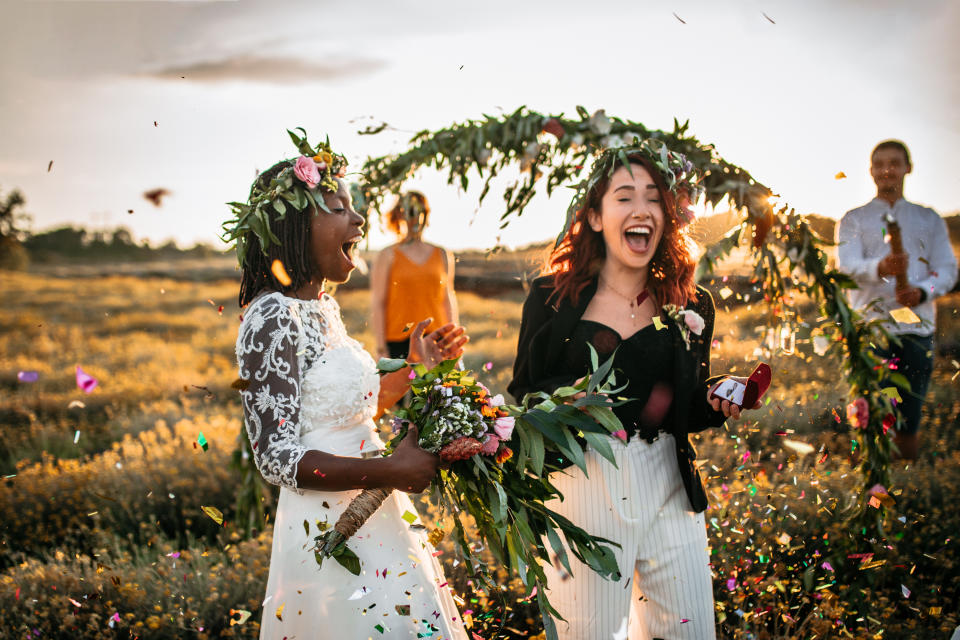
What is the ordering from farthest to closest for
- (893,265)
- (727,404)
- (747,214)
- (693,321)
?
1. (893,265)
2. (747,214)
3. (693,321)
4. (727,404)

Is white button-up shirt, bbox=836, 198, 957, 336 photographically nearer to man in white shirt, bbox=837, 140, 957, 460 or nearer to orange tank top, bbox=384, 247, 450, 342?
man in white shirt, bbox=837, 140, 957, 460

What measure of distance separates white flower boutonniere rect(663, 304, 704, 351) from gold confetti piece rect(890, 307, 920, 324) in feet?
7.41

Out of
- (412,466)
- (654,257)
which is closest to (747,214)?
(654,257)

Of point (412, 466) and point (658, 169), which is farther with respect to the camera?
point (658, 169)

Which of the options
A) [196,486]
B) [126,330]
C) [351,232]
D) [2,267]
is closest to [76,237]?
[2,267]

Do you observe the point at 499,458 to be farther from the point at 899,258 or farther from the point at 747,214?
the point at 899,258

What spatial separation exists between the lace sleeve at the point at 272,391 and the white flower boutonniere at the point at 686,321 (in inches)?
59.0

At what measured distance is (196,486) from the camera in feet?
19.4

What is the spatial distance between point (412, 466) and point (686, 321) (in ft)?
4.29

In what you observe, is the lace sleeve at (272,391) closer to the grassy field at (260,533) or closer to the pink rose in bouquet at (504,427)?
the pink rose in bouquet at (504,427)

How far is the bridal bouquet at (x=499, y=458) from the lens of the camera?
228 cm

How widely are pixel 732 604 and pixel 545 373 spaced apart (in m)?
2.01

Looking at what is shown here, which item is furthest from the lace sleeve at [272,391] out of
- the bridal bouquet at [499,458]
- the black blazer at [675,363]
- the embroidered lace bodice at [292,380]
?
the black blazer at [675,363]

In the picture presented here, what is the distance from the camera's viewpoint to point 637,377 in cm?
280
